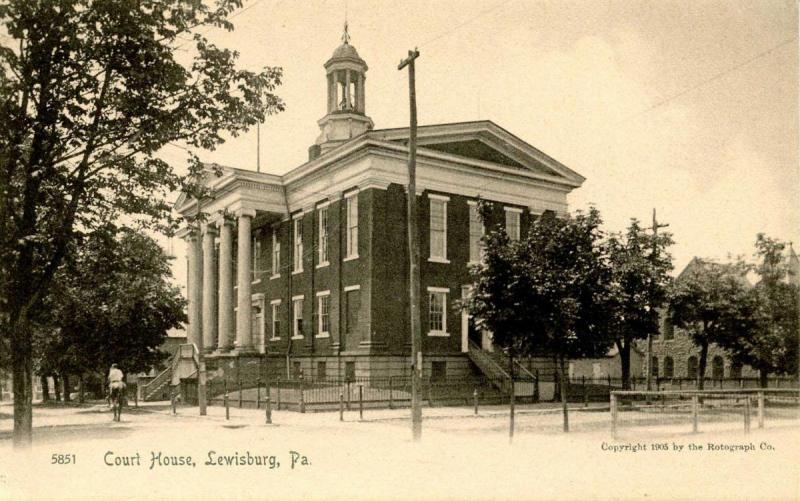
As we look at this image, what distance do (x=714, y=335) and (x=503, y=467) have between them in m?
21.8

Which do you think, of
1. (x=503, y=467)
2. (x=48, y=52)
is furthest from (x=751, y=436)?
(x=48, y=52)

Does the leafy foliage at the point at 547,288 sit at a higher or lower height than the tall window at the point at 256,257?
lower

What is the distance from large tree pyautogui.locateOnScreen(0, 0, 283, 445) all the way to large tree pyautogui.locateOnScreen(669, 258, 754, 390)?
21769mm

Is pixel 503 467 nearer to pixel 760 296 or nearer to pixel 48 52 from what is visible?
pixel 48 52

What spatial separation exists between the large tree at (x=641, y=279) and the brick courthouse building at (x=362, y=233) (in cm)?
736

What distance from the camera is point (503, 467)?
13.0 metres

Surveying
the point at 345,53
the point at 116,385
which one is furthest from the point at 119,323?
the point at 345,53

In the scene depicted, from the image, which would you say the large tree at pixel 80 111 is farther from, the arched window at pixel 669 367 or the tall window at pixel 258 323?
the arched window at pixel 669 367

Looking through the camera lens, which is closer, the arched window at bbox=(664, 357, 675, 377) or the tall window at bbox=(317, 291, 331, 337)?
the tall window at bbox=(317, 291, 331, 337)

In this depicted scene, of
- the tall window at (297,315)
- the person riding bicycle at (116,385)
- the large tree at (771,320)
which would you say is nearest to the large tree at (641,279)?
the large tree at (771,320)

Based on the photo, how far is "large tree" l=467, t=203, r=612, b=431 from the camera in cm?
1822

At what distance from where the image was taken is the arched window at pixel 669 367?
52.4 meters

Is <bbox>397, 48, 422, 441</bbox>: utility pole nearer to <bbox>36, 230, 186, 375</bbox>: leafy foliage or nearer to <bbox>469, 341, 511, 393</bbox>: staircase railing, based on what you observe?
<bbox>469, 341, 511, 393</bbox>: staircase railing

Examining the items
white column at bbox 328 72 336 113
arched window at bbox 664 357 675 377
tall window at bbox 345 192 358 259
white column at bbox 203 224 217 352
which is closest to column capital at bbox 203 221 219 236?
white column at bbox 203 224 217 352
